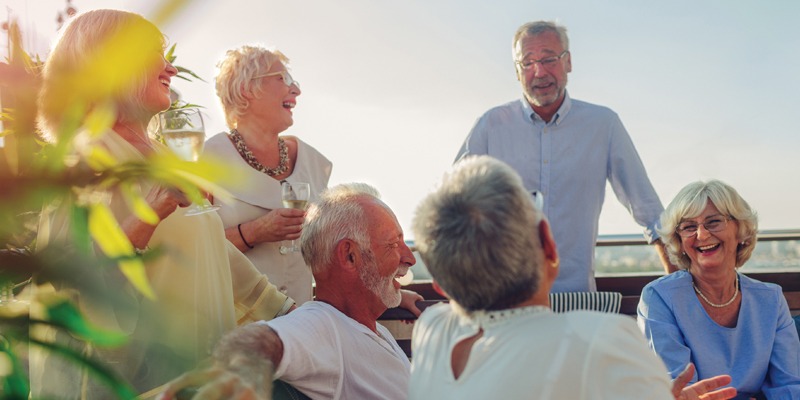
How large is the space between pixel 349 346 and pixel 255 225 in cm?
104

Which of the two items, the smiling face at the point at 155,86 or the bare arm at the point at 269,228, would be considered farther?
the bare arm at the point at 269,228

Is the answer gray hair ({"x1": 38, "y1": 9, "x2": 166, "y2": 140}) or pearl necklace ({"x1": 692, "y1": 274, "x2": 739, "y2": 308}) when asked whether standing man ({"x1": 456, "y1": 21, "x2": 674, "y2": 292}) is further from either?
gray hair ({"x1": 38, "y1": 9, "x2": 166, "y2": 140})

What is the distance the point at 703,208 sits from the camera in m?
3.00

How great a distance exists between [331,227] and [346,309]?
0.22 m

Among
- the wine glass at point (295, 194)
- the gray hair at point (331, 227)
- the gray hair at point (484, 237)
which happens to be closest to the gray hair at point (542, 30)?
the wine glass at point (295, 194)

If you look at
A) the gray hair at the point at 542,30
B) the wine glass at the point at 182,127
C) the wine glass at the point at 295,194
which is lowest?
the wine glass at the point at 295,194

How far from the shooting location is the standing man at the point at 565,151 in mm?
3615

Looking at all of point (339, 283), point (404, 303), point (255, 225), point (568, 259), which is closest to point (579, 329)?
point (339, 283)

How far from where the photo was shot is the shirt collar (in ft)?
12.1

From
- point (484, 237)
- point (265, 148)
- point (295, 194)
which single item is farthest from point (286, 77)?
point (484, 237)

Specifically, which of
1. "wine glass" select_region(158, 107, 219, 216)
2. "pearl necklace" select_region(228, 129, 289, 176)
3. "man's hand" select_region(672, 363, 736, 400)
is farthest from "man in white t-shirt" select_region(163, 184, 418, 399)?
"pearl necklace" select_region(228, 129, 289, 176)

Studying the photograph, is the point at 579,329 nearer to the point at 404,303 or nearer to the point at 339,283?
the point at 339,283

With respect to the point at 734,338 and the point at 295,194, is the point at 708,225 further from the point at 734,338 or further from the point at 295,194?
the point at 295,194

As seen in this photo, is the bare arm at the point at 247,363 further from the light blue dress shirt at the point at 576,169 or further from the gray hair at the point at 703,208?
the light blue dress shirt at the point at 576,169
